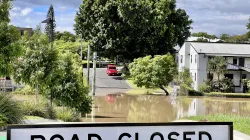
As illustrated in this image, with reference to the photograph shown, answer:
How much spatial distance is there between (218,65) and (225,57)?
2.88 m

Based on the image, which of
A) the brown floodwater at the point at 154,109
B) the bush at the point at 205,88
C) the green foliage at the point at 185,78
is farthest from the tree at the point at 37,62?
the green foliage at the point at 185,78

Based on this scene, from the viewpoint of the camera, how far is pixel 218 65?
43031 millimetres

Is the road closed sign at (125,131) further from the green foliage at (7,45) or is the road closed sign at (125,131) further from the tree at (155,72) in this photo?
the tree at (155,72)

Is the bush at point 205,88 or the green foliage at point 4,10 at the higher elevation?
the green foliage at point 4,10

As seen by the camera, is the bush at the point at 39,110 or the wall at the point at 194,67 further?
the wall at the point at 194,67

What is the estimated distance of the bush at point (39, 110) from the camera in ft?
51.7

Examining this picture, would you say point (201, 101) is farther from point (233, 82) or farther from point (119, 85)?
point (119, 85)

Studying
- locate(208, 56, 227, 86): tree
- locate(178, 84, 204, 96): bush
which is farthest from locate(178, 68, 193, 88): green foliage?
locate(208, 56, 227, 86): tree

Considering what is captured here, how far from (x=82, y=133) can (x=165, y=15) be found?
52.5 m

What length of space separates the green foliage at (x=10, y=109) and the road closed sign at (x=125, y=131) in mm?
11544

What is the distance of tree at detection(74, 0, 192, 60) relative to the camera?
51531 mm

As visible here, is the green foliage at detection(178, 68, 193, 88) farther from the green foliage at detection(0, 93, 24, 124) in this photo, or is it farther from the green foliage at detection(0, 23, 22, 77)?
the green foliage at detection(0, 93, 24, 124)

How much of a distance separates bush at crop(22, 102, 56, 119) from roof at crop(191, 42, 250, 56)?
31.0m

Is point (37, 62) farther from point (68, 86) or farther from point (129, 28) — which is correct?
point (129, 28)
